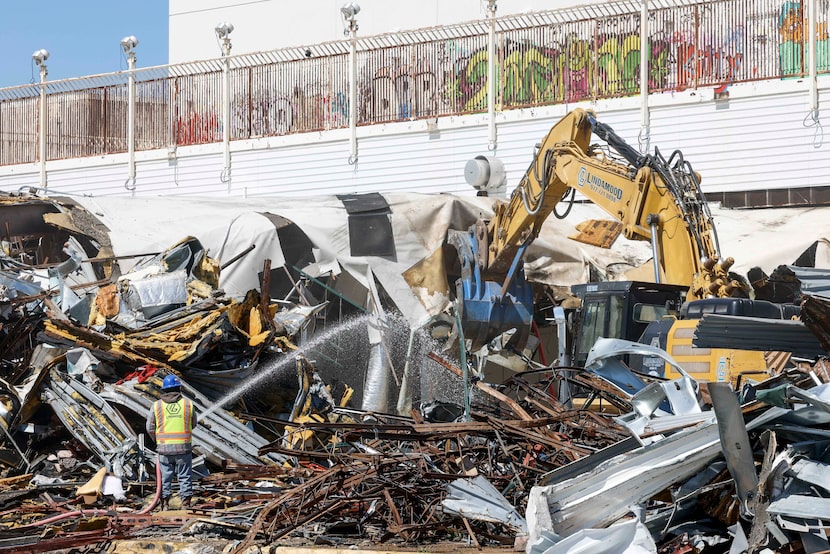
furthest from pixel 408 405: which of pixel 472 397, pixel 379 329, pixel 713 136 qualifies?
pixel 713 136

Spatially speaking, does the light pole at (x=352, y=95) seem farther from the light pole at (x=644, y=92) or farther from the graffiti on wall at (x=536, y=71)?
the light pole at (x=644, y=92)

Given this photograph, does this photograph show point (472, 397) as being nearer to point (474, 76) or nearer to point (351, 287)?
point (351, 287)

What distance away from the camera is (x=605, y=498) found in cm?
706

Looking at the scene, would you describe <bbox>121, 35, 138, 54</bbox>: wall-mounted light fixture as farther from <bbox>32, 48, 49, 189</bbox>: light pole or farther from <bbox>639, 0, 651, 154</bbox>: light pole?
<bbox>639, 0, 651, 154</bbox>: light pole

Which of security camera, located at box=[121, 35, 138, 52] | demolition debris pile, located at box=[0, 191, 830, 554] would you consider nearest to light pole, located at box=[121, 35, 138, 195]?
security camera, located at box=[121, 35, 138, 52]

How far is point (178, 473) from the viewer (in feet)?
38.2

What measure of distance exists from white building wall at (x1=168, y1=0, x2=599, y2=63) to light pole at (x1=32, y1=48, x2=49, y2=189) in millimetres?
6530

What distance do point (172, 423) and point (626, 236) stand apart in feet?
21.5

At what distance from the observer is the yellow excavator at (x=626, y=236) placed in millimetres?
13203

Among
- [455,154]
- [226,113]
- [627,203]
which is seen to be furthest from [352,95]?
[627,203]

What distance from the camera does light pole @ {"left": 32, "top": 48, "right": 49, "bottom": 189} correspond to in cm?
2927

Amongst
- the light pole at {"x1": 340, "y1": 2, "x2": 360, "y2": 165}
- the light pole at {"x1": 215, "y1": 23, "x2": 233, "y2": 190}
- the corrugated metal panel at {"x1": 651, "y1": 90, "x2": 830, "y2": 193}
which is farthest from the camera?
the light pole at {"x1": 215, "y1": 23, "x2": 233, "y2": 190}

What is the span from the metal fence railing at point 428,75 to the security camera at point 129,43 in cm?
66

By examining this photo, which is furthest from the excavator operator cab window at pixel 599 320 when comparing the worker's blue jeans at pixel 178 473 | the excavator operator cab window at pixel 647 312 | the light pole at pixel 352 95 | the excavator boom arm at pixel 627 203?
the light pole at pixel 352 95
